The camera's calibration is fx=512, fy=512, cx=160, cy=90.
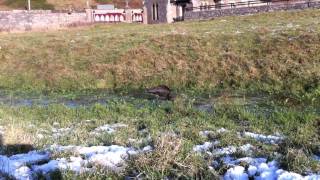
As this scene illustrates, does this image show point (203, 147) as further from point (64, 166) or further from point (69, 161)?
point (64, 166)

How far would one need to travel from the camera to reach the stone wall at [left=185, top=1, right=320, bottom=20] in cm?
4853

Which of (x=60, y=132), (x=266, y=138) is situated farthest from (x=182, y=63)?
(x=266, y=138)

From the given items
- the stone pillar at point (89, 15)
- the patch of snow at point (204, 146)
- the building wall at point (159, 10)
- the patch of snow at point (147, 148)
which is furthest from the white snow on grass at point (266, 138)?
the stone pillar at point (89, 15)

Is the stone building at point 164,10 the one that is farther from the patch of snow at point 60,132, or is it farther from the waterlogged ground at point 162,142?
the patch of snow at point 60,132

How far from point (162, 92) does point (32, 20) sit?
6324cm

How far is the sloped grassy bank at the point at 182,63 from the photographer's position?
2239cm

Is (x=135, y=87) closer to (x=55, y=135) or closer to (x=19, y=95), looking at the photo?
(x=19, y=95)

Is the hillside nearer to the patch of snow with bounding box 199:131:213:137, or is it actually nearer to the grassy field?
the grassy field

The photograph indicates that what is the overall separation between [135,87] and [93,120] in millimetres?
9446

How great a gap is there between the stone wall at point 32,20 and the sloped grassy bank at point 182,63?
45.3 metres

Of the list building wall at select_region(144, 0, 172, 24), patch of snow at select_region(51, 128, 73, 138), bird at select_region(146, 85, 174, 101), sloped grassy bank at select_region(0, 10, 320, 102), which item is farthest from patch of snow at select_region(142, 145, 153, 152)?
building wall at select_region(144, 0, 172, 24)

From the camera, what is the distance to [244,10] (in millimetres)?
53344

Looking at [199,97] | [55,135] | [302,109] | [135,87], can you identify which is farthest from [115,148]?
[135,87]

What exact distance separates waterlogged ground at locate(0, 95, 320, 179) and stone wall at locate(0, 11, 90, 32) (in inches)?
2447
